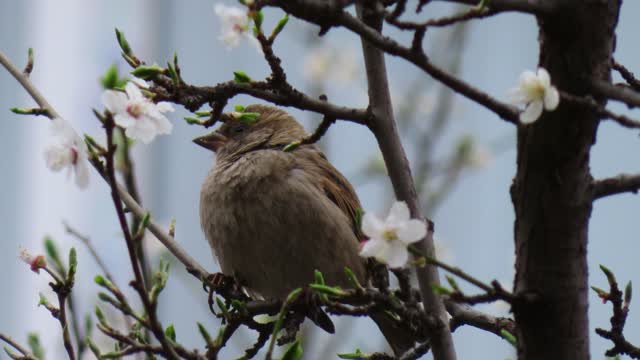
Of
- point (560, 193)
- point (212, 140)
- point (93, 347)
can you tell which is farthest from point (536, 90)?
point (212, 140)

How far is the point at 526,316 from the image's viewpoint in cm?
189

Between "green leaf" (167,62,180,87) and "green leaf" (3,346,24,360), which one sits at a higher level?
"green leaf" (167,62,180,87)

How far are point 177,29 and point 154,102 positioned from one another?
6844 mm

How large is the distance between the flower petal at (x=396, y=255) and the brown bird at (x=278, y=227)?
1724mm

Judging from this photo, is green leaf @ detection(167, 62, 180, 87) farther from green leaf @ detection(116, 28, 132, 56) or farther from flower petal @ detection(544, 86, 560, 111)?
flower petal @ detection(544, 86, 560, 111)

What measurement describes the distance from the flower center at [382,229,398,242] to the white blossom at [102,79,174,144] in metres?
0.50

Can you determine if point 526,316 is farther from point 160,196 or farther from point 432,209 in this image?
point 160,196

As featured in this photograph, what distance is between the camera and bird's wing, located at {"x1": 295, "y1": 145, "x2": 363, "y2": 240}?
3.90 meters

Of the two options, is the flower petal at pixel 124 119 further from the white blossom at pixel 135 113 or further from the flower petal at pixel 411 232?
the flower petal at pixel 411 232

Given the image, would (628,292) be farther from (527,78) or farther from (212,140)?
(212,140)

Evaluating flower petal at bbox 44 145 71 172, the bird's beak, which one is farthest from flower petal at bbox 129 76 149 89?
the bird's beak

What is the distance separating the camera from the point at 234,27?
2.23m

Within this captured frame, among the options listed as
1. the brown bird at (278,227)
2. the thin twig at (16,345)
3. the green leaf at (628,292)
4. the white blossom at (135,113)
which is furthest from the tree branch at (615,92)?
the brown bird at (278,227)

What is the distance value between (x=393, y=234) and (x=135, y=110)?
0.55m
